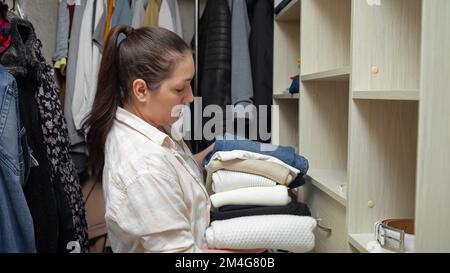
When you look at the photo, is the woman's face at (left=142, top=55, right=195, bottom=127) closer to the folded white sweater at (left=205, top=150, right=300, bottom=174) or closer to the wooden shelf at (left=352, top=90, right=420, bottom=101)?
the folded white sweater at (left=205, top=150, right=300, bottom=174)

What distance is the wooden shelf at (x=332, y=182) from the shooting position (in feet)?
2.73

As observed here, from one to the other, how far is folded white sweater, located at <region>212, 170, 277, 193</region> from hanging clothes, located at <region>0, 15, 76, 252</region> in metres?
0.43

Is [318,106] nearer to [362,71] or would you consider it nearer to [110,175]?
[362,71]

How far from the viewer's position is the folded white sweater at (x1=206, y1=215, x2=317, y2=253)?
2.63ft

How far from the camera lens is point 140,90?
84cm

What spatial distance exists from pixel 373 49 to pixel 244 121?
0.81m

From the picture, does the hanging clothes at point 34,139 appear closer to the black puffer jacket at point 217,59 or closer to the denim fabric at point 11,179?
the denim fabric at point 11,179

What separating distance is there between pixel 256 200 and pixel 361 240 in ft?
0.92

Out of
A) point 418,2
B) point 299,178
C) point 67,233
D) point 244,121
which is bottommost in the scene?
point 67,233

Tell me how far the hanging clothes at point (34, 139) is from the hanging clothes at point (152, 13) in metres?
0.72

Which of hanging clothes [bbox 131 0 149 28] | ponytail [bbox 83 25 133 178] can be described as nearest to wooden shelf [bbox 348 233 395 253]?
ponytail [bbox 83 25 133 178]

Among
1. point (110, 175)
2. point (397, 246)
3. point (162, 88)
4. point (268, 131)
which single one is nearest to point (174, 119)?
point (162, 88)

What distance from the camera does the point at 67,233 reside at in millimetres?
1000

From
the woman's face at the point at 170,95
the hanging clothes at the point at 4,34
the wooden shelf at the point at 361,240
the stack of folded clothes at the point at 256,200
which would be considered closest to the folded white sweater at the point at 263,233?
the stack of folded clothes at the point at 256,200
